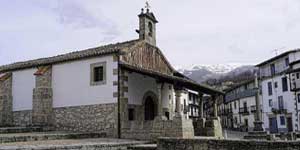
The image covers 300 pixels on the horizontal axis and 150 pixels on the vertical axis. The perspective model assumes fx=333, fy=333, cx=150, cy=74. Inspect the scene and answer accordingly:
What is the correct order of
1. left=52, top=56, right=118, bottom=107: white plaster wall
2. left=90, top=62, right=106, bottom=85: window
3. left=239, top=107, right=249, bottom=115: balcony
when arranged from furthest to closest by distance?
left=239, top=107, right=249, bottom=115: balcony → left=90, top=62, right=106, bottom=85: window → left=52, top=56, right=118, bottom=107: white plaster wall

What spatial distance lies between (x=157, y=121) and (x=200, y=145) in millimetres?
4673

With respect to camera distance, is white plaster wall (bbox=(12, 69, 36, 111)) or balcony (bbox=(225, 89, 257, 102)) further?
balcony (bbox=(225, 89, 257, 102))

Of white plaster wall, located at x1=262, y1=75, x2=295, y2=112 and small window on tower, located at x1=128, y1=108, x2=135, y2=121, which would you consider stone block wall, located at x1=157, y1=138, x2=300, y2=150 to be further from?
white plaster wall, located at x1=262, y1=75, x2=295, y2=112

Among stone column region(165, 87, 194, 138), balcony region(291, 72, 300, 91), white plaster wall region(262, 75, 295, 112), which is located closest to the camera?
stone column region(165, 87, 194, 138)

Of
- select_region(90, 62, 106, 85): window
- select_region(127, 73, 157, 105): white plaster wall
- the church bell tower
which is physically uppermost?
the church bell tower

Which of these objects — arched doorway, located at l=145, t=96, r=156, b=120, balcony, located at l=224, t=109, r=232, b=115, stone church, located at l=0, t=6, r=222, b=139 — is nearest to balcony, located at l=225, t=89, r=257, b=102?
balcony, located at l=224, t=109, r=232, b=115

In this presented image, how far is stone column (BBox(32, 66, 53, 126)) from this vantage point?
17.0m

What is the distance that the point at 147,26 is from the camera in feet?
58.4

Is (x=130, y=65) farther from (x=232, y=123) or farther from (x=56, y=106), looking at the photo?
(x=232, y=123)

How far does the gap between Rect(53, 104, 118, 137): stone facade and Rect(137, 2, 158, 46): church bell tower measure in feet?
15.1

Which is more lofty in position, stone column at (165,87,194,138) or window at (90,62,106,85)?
window at (90,62,106,85)

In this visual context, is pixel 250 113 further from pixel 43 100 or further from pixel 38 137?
pixel 38 137

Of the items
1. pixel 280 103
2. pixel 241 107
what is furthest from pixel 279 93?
pixel 241 107

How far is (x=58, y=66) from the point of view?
1742 centimetres
